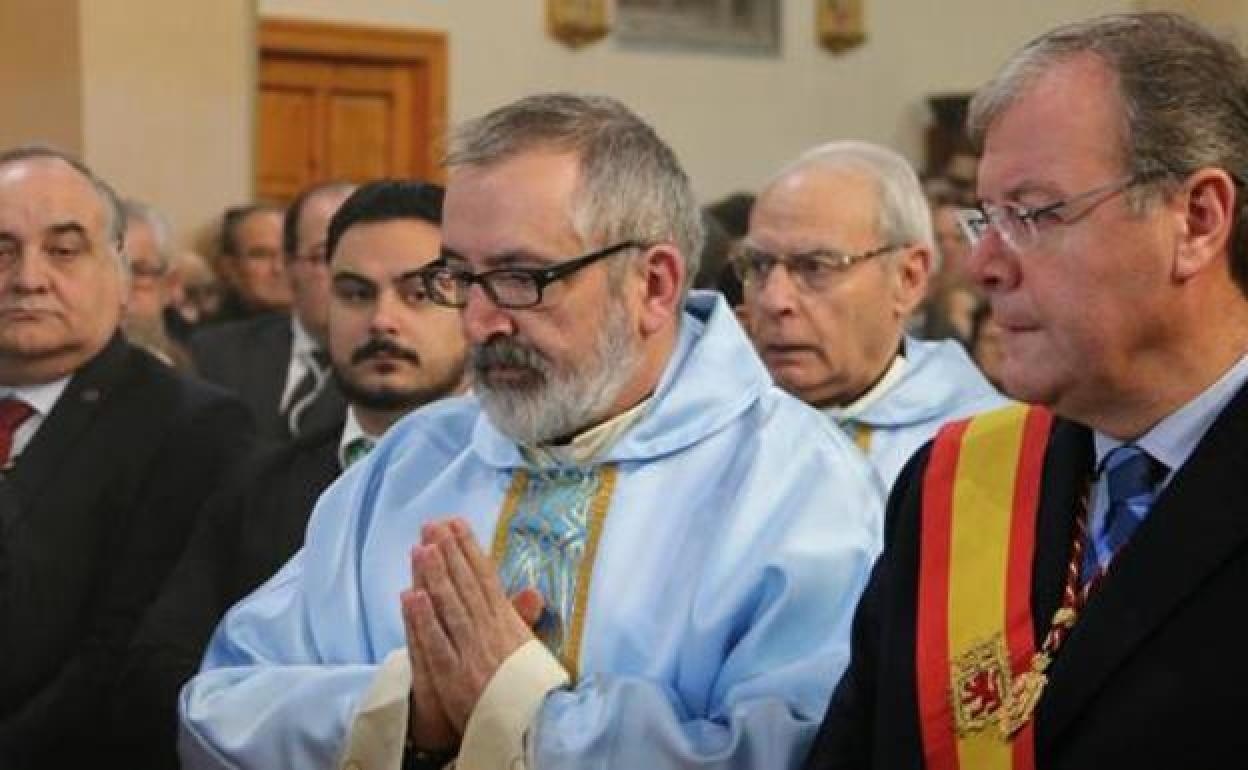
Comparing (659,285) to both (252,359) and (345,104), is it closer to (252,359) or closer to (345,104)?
(252,359)

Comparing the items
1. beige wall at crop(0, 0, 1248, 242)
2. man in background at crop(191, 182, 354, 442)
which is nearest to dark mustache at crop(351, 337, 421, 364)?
man in background at crop(191, 182, 354, 442)

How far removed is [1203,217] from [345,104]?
1031cm

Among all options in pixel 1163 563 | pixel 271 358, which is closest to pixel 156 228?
pixel 271 358

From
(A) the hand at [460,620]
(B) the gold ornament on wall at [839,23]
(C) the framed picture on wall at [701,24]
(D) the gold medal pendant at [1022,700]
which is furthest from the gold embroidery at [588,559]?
(B) the gold ornament on wall at [839,23]

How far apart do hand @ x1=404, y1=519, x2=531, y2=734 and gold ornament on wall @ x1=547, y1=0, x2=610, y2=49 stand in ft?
31.8

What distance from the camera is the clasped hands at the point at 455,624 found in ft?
9.65

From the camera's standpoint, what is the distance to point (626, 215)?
10.2 ft

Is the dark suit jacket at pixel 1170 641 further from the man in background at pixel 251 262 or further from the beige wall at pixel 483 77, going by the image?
the man in background at pixel 251 262

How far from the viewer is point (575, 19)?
40.7ft

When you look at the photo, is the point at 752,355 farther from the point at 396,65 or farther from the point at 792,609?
the point at 396,65

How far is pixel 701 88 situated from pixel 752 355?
10118mm

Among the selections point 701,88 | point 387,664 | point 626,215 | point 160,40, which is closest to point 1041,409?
point 626,215

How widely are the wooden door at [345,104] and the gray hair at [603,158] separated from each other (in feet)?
29.3

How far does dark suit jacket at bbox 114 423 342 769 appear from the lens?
385 centimetres
